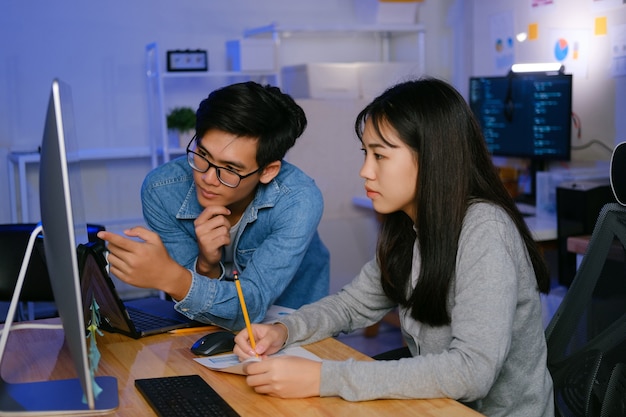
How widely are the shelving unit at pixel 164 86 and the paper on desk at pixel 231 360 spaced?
111 inches

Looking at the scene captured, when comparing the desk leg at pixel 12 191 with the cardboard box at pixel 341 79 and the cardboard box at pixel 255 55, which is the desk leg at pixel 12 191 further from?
the cardboard box at pixel 341 79

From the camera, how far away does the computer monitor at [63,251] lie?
97cm

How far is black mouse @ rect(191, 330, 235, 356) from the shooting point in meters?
1.54

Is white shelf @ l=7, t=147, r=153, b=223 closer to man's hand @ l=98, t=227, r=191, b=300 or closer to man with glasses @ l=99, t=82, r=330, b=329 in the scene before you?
man with glasses @ l=99, t=82, r=330, b=329

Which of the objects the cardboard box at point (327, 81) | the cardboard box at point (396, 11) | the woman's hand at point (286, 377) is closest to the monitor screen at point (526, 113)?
the cardboard box at point (327, 81)

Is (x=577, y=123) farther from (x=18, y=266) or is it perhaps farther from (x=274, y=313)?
(x=18, y=266)

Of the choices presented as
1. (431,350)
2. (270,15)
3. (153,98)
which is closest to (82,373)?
(431,350)

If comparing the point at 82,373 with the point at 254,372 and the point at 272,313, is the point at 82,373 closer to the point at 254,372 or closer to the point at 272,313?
the point at 254,372

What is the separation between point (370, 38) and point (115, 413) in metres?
4.17

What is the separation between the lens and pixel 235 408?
1274 millimetres

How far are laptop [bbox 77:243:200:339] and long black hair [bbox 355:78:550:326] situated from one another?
0.54 metres

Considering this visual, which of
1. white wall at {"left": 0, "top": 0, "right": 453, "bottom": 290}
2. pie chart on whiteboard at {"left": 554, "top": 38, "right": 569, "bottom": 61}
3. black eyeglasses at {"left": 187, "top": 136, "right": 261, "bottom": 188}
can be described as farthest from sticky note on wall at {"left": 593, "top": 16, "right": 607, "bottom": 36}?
black eyeglasses at {"left": 187, "top": 136, "right": 261, "bottom": 188}

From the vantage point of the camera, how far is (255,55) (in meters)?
4.34

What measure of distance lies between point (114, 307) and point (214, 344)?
21cm
